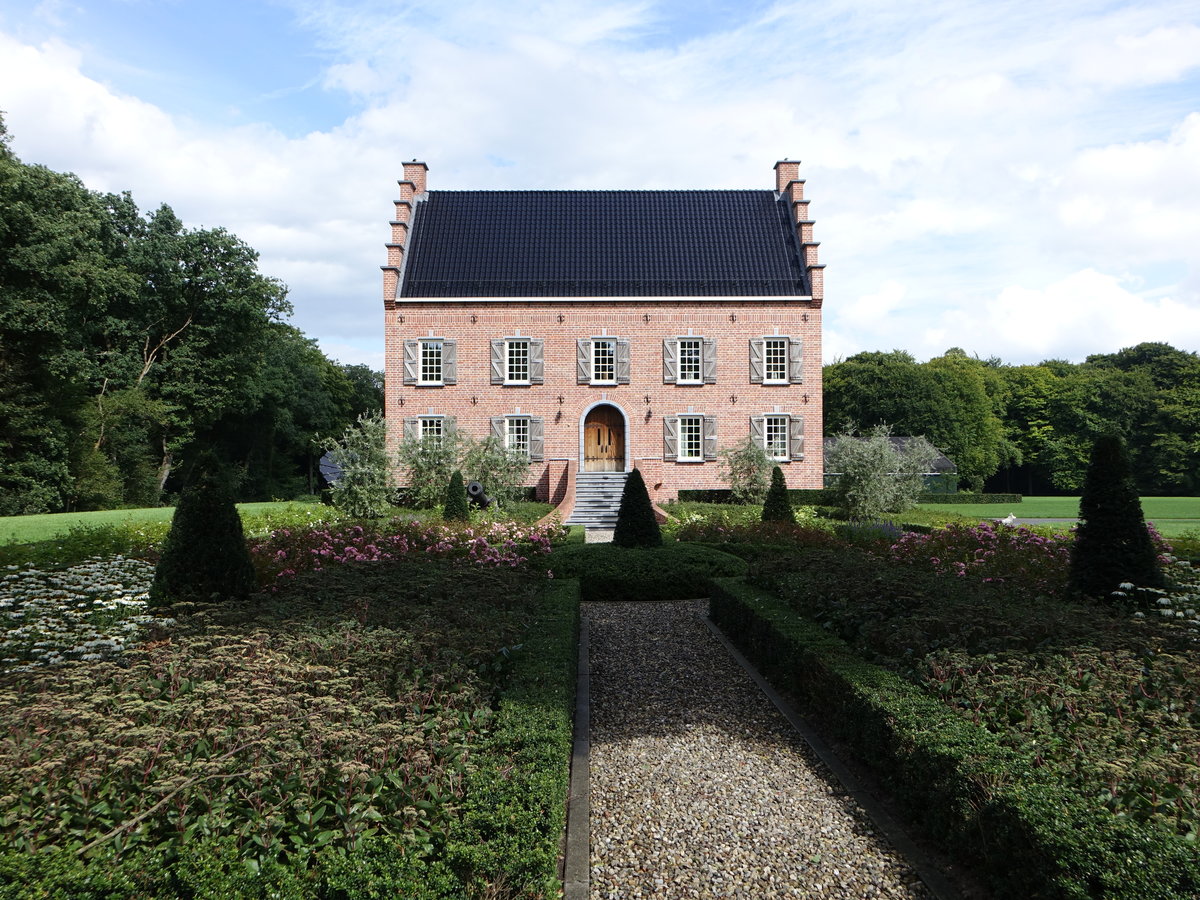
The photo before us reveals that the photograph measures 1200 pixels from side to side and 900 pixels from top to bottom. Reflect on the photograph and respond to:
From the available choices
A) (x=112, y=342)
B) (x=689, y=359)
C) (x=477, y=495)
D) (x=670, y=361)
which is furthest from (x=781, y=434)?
(x=112, y=342)

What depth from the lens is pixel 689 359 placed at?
2733 centimetres

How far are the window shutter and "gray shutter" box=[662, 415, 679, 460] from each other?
50.9 inches

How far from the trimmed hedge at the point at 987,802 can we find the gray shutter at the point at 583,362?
20.9m

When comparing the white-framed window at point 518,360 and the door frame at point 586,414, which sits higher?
the white-framed window at point 518,360

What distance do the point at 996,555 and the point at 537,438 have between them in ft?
57.6

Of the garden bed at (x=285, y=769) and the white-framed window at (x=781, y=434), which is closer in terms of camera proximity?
the garden bed at (x=285, y=769)

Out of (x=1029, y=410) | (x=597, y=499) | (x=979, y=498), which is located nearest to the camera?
(x=597, y=499)

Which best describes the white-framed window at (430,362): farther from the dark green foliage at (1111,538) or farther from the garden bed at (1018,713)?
the dark green foliage at (1111,538)

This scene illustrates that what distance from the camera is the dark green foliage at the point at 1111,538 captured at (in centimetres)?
825

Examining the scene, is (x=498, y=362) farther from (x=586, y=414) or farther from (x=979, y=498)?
(x=979, y=498)

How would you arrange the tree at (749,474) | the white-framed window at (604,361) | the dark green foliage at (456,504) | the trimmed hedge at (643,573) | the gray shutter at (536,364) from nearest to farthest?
1. the trimmed hedge at (643,573)
2. the dark green foliage at (456,504)
3. the tree at (749,474)
4. the gray shutter at (536,364)
5. the white-framed window at (604,361)

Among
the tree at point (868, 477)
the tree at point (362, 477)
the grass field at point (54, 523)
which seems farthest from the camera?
the tree at point (868, 477)

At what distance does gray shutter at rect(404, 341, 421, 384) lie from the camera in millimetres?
26891

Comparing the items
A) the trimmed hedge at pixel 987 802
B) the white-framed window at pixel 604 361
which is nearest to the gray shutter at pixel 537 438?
the white-framed window at pixel 604 361
